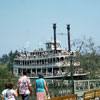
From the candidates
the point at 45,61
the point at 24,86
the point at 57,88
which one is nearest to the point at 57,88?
the point at 57,88

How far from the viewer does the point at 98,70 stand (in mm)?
30922

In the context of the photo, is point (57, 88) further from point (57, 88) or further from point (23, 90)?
point (23, 90)

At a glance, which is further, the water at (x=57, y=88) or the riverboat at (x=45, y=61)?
the riverboat at (x=45, y=61)

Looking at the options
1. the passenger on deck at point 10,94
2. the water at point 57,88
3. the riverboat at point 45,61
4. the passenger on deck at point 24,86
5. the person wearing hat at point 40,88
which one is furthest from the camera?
the riverboat at point 45,61

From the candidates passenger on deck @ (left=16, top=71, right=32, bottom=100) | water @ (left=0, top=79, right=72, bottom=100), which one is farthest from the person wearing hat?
water @ (left=0, top=79, right=72, bottom=100)

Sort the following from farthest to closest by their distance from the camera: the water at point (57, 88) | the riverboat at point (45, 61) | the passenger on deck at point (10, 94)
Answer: the riverboat at point (45, 61) < the water at point (57, 88) < the passenger on deck at point (10, 94)

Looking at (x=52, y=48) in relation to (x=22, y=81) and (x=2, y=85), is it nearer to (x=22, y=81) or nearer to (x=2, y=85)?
(x=2, y=85)

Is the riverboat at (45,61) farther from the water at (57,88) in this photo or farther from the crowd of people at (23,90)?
the crowd of people at (23,90)

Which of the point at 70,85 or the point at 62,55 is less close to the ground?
the point at 62,55

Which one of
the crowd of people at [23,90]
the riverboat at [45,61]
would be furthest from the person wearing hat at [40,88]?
the riverboat at [45,61]

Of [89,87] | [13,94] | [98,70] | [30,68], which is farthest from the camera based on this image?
[30,68]

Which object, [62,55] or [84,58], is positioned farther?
[62,55]

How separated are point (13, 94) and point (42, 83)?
57.6 inches

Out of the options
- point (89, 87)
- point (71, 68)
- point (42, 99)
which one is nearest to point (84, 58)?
point (71, 68)
